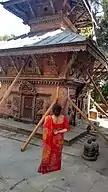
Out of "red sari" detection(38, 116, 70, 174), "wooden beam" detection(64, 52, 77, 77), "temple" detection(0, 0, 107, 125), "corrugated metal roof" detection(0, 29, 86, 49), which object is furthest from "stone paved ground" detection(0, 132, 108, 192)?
"corrugated metal roof" detection(0, 29, 86, 49)

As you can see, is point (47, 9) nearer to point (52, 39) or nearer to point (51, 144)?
point (52, 39)

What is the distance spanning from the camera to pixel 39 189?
426cm

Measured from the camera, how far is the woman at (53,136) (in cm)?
450

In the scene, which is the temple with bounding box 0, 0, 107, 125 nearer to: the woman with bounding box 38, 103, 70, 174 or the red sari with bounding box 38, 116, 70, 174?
the woman with bounding box 38, 103, 70, 174

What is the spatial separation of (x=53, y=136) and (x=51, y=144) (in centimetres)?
19

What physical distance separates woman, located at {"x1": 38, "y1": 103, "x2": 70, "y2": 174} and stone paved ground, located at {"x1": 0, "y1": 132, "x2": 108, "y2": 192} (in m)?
0.39

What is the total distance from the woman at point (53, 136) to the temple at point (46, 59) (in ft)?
12.2

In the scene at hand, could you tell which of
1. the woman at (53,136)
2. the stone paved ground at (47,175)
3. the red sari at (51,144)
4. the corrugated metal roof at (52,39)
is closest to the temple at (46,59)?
the corrugated metal roof at (52,39)

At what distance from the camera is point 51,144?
→ 4.57 meters

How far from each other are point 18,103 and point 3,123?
138 cm

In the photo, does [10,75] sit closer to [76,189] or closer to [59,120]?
[59,120]

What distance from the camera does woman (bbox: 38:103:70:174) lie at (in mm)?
4500

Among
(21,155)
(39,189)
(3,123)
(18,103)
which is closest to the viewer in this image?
(39,189)

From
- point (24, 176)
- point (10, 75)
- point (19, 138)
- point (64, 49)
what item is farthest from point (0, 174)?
point (10, 75)
